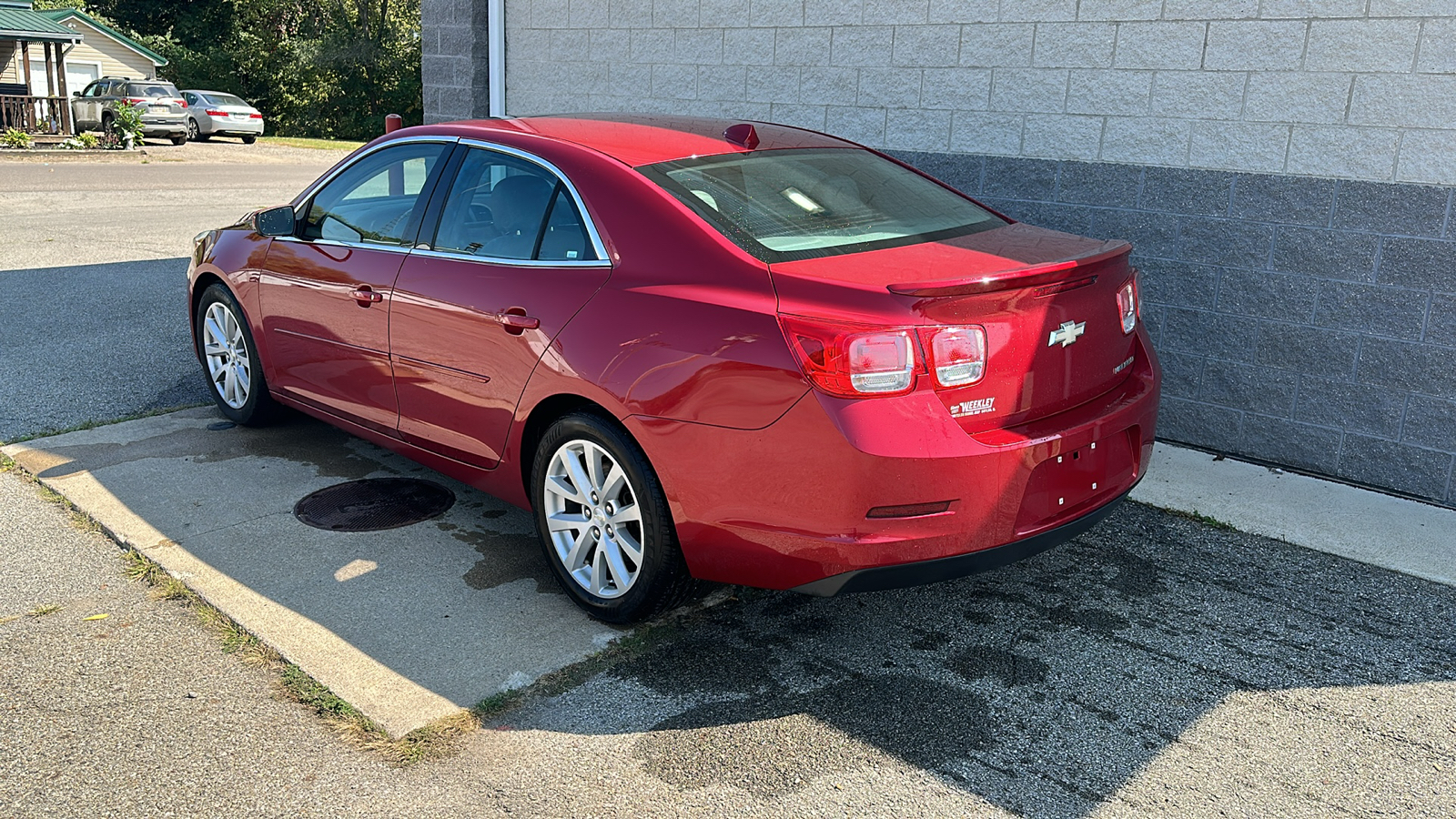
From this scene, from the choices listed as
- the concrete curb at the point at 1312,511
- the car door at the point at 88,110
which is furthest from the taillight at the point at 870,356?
the car door at the point at 88,110

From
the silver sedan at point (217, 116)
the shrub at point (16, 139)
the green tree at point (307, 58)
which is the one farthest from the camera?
the green tree at point (307, 58)

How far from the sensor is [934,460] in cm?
318

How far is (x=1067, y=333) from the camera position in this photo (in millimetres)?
3533

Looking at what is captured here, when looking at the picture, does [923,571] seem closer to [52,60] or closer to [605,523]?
[605,523]

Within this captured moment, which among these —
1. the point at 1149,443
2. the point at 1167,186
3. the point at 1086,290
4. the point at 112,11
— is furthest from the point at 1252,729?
the point at 112,11

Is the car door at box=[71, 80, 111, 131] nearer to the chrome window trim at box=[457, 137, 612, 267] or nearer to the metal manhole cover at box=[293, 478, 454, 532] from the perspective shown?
the metal manhole cover at box=[293, 478, 454, 532]

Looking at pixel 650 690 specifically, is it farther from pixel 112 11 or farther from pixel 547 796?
pixel 112 11

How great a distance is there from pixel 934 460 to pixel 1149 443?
1.21m

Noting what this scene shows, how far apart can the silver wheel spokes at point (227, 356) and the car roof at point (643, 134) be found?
1.65m

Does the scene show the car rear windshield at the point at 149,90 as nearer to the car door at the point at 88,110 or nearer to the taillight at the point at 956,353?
the car door at the point at 88,110

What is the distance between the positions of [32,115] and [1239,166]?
32690 millimetres

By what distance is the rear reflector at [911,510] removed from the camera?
3.21 metres

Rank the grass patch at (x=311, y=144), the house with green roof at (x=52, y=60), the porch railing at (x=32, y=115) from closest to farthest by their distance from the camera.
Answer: the porch railing at (x=32, y=115), the house with green roof at (x=52, y=60), the grass patch at (x=311, y=144)

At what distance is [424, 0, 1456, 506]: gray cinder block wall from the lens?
5.13 metres
